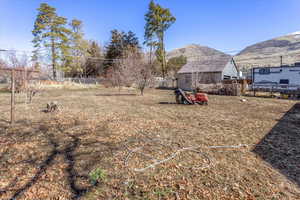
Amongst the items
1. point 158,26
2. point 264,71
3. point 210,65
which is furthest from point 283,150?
point 158,26

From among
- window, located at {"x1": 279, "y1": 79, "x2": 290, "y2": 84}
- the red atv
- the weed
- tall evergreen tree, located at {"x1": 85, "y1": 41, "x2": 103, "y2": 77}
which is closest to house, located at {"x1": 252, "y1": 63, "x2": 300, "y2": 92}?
window, located at {"x1": 279, "y1": 79, "x2": 290, "y2": 84}

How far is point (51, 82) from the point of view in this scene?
20.2 meters

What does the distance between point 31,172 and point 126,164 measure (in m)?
1.43

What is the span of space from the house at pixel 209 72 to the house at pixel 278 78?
514 centimetres

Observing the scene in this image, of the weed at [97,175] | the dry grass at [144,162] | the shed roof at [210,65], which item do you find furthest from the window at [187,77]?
the weed at [97,175]

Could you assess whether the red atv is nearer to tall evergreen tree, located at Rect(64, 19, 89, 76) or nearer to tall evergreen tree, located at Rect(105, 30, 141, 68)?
tall evergreen tree, located at Rect(64, 19, 89, 76)

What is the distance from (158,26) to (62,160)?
26.8 m

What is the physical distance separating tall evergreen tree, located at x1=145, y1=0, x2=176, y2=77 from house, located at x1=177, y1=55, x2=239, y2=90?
188 inches

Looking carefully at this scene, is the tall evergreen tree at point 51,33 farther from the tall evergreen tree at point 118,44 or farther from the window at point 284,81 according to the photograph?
the window at point 284,81

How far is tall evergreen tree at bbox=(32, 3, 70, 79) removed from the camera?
22648 millimetres

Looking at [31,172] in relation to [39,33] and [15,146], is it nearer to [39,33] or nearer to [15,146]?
[15,146]

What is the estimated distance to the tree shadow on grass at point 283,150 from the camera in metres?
2.37

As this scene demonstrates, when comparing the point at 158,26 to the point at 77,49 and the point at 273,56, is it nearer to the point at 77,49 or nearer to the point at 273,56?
the point at 77,49

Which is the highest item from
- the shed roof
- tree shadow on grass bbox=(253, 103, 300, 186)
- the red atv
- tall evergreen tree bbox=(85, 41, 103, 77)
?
tall evergreen tree bbox=(85, 41, 103, 77)
